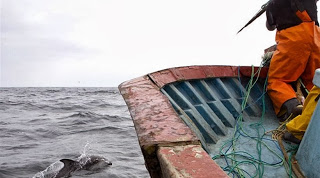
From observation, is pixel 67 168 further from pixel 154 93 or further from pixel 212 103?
pixel 154 93

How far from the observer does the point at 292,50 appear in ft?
10.0

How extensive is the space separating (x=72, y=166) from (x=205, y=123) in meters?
3.48

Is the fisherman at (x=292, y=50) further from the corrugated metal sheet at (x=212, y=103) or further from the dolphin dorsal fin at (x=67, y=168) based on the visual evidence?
the dolphin dorsal fin at (x=67, y=168)

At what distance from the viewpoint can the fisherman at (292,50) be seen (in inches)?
120

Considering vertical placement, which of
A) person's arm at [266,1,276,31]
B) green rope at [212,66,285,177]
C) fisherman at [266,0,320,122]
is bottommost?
→ green rope at [212,66,285,177]

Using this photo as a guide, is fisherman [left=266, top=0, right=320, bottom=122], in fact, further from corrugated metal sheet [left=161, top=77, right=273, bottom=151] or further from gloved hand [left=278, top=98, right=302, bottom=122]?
corrugated metal sheet [left=161, top=77, right=273, bottom=151]

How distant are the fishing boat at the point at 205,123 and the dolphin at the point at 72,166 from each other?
3007 millimetres

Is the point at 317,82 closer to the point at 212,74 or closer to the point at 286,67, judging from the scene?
the point at 286,67

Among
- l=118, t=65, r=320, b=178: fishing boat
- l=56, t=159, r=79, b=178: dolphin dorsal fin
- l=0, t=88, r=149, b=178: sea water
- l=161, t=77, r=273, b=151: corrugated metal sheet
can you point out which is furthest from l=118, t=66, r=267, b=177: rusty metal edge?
l=56, t=159, r=79, b=178: dolphin dorsal fin

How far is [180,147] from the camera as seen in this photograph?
148cm

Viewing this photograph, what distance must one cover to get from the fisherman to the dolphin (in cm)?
372

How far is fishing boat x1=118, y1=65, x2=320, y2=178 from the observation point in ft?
4.75

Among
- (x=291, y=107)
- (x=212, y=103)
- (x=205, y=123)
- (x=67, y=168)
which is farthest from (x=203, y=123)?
(x=67, y=168)

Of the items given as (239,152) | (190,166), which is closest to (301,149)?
(239,152)
